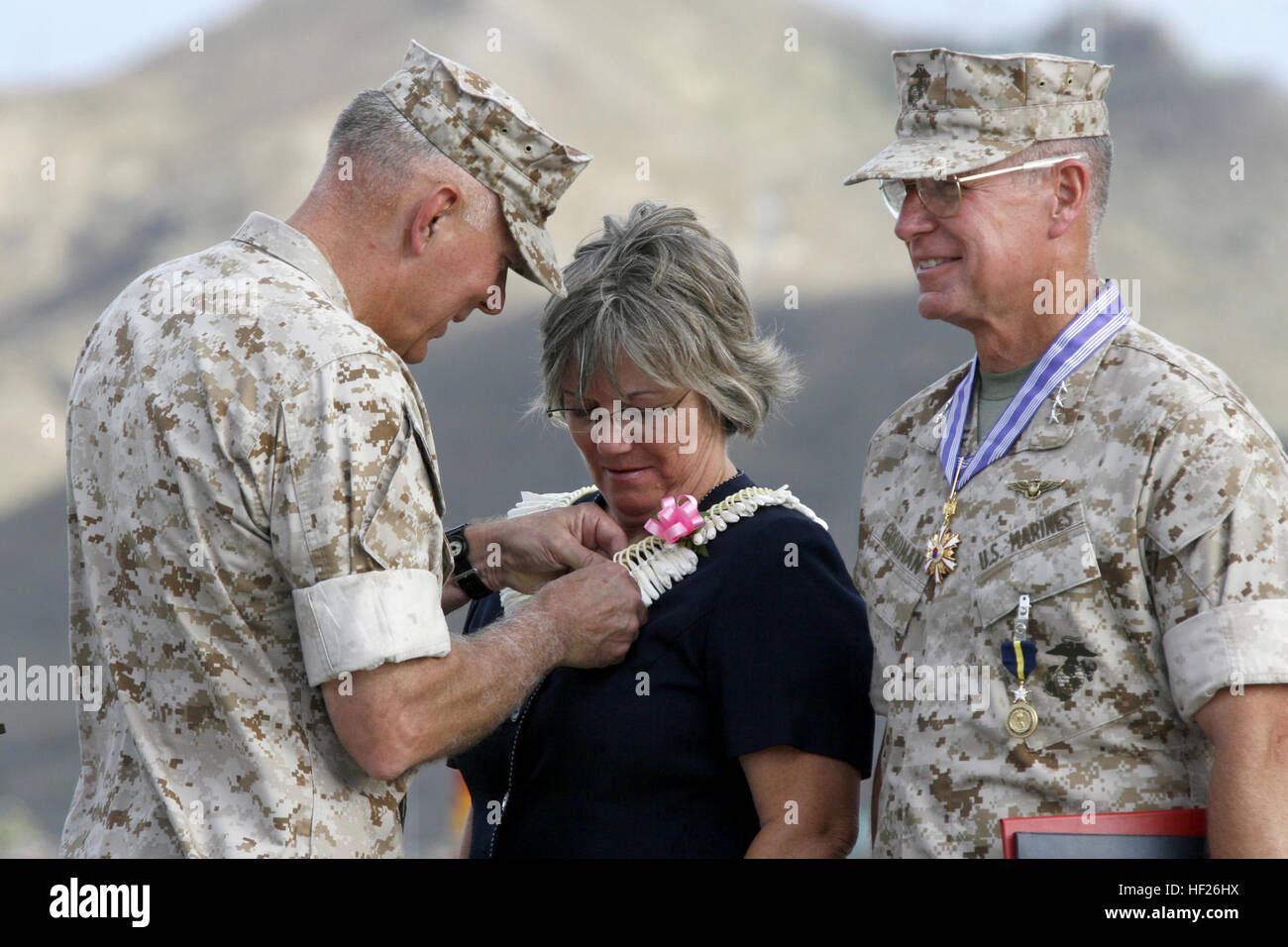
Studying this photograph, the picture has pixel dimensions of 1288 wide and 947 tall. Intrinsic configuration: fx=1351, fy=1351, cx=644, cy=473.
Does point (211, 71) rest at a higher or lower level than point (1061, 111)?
higher

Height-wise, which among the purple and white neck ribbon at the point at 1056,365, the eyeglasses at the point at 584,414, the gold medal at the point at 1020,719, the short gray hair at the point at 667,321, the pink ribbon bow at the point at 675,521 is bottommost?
the gold medal at the point at 1020,719

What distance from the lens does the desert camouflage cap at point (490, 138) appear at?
291 cm

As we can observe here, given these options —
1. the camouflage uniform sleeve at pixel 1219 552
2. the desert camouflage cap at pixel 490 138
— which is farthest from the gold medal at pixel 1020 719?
the desert camouflage cap at pixel 490 138

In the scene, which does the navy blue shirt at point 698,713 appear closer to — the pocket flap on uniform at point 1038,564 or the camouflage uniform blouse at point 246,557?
the pocket flap on uniform at point 1038,564

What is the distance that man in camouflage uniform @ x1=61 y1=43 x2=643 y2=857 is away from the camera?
2457mm

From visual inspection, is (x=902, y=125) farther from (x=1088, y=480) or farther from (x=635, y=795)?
(x=635, y=795)

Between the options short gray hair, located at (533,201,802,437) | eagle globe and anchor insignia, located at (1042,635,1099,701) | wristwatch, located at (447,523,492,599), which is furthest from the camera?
wristwatch, located at (447,523,492,599)

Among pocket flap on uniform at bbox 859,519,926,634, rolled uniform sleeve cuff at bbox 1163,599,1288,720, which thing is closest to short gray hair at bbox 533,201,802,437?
pocket flap on uniform at bbox 859,519,926,634

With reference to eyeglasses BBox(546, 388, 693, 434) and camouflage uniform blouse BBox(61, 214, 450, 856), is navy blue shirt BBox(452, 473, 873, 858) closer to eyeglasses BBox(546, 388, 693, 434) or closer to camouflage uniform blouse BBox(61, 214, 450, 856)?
eyeglasses BBox(546, 388, 693, 434)
